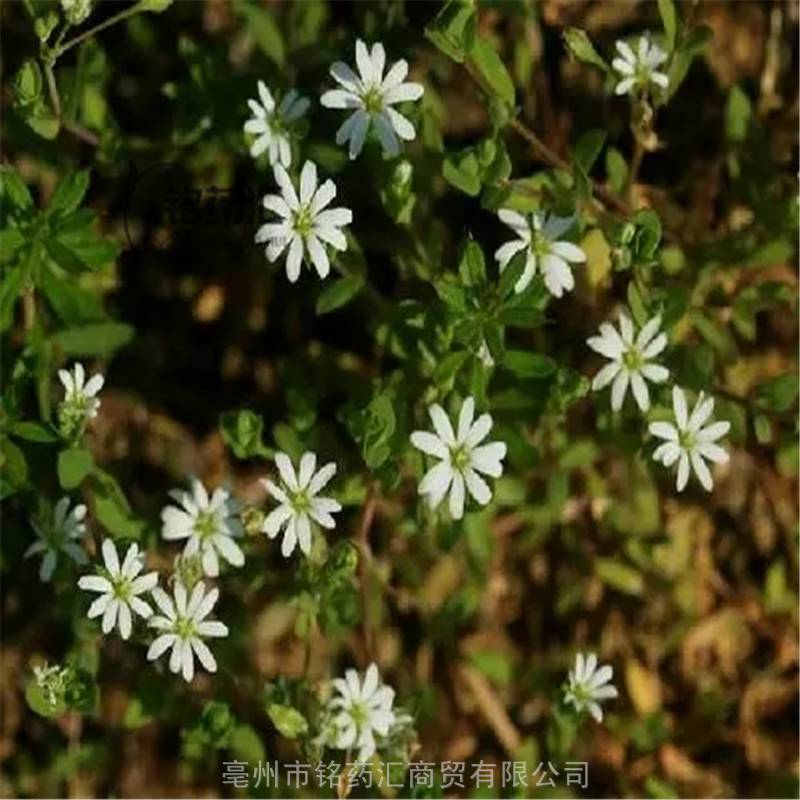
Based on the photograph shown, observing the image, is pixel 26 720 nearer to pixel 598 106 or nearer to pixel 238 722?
pixel 238 722

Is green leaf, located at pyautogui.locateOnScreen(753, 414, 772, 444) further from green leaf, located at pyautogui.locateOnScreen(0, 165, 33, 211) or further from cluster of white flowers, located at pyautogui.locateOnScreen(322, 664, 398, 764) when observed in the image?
green leaf, located at pyautogui.locateOnScreen(0, 165, 33, 211)

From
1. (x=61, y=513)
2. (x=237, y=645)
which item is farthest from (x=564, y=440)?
(x=61, y=513)

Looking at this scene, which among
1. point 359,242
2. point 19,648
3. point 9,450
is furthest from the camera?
point 19,648

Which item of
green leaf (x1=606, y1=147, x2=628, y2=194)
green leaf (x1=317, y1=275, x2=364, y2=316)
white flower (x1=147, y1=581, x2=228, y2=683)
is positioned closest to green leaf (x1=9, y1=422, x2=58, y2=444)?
white flower (x1=147, y1=581, x2=228, y2=683)

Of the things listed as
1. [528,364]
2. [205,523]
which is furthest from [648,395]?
[205,523]

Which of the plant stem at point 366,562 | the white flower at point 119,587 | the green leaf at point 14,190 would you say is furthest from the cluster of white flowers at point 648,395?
the green leaf at point 14,190

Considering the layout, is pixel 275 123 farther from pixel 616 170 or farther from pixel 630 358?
pixel 630 358
